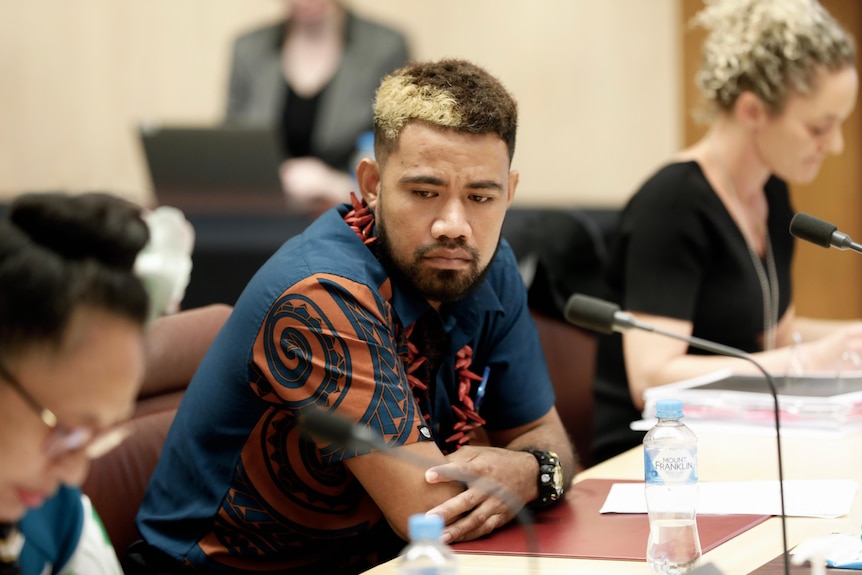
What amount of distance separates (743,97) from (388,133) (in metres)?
1.16

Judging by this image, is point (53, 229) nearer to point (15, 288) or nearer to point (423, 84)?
point (15, 288)

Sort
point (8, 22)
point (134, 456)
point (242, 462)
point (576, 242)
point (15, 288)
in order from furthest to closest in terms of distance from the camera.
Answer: point (8, 22) < point (576, 242) < point (134, 456) < point (242, 462) < point (15, 288)

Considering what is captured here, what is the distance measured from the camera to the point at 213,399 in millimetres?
1606

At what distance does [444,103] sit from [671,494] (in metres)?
0.66

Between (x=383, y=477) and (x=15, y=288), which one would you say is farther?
(x=383, y=477)

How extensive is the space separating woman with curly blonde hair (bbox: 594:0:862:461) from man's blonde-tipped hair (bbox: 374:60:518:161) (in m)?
0.80

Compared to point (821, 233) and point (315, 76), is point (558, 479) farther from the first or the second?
point (315, 76)

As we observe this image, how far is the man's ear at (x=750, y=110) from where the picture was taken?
247 centimetres

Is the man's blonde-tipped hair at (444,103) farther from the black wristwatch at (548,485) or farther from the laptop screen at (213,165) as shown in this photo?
the laptop screen at (213,165)

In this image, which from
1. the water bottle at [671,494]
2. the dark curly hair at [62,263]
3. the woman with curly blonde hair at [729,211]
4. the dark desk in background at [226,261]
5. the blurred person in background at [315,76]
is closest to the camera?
the dark curly hair at [62,263]

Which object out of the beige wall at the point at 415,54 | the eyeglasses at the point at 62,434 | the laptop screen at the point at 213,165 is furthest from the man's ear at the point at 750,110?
the beige wall at the point at 415,54

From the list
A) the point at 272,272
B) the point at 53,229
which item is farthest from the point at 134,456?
the point at 53,229

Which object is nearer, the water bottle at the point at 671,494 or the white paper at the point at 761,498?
the water bottle at the point at 671,494

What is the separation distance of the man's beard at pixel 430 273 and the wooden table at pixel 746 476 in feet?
1.38
